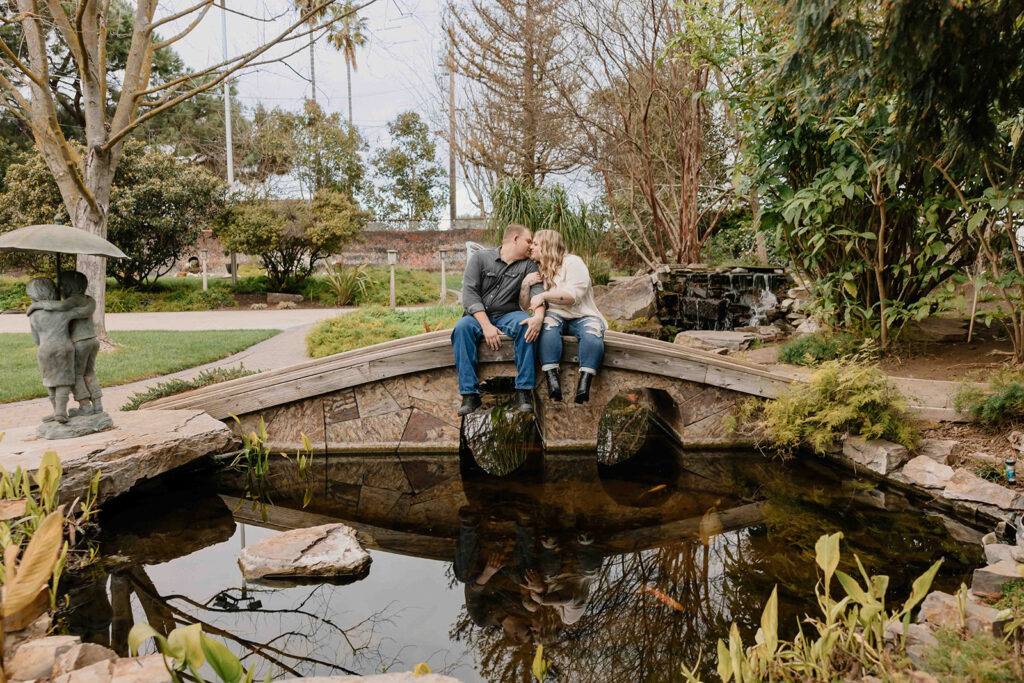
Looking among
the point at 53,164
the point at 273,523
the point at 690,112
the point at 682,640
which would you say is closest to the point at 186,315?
the point at 53,164

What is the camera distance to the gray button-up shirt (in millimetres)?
4879

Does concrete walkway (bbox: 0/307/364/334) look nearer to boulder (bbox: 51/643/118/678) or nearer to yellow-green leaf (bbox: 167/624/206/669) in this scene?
boulder (bbox: 51/643/118/678)

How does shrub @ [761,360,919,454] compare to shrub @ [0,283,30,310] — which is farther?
shrub @ [0,283,30,310]

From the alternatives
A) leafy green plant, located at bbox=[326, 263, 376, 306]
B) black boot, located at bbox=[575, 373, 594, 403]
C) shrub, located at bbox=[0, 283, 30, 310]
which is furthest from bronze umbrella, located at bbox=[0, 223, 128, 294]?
shrub, located at bbox=[0, 283, 30, 310]

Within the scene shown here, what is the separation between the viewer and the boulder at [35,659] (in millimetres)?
1984

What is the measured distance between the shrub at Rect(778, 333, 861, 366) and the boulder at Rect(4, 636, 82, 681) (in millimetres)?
5171

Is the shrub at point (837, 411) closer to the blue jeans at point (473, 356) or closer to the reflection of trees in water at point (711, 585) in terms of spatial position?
the reflection of trees in water at point (711, 585)

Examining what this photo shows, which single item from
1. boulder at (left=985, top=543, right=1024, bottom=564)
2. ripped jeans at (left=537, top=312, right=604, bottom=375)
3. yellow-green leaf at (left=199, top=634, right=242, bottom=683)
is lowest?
boulder at (left=985, top=543, right=1024, bottom=564)

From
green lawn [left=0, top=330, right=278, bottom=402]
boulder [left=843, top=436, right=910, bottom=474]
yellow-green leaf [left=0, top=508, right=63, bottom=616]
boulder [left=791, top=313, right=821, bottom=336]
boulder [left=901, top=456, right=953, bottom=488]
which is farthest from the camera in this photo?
boulder [left=791, top=313, right=821, bottom=336]

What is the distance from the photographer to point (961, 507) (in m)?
→ 3.79

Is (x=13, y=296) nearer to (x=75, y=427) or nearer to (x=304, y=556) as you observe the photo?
(x=75, y=427)

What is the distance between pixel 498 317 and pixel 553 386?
0.69m

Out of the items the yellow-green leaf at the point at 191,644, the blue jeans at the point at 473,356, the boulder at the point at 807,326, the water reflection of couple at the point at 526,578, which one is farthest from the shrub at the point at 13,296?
the yellow-green leaf at the point at 191,644

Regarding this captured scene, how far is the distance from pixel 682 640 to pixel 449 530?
155 cm
